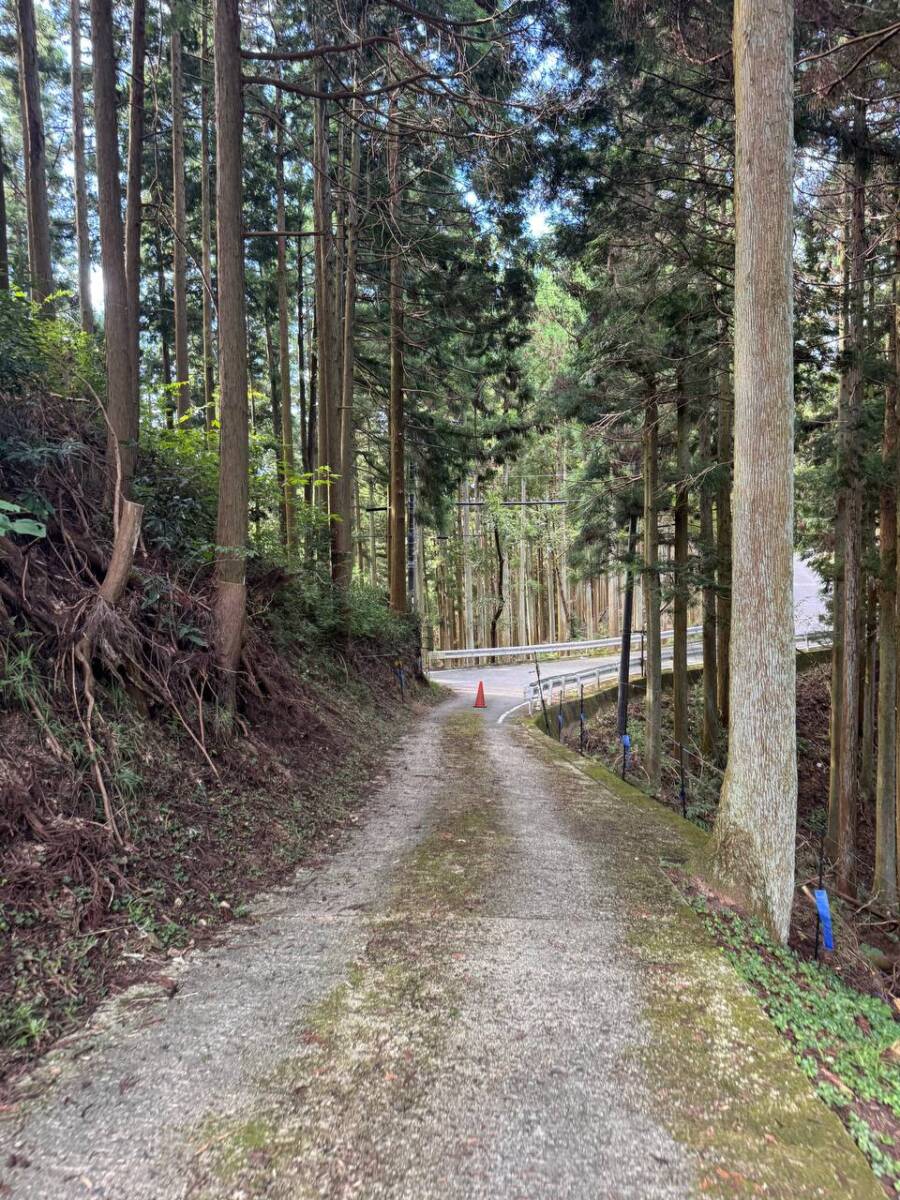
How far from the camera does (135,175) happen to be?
7.41m

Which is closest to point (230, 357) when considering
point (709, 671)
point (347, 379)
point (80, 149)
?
point (347, 379)

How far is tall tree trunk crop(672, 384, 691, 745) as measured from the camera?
10.4 m

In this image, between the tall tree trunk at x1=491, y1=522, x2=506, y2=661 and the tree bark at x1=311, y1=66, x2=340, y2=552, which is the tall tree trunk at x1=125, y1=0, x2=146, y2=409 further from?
the tall tree trunk at x1=491, y1=522, x2=506, y2=661

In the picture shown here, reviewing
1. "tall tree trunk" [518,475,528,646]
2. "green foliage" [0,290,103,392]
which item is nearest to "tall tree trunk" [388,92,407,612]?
"green foliage" [0,290,103,392]

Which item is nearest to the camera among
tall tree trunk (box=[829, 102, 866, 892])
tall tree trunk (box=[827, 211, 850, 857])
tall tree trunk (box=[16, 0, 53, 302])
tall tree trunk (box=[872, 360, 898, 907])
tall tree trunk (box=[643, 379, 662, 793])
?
tall tree trunk (box=[829, 102, 866, 892])

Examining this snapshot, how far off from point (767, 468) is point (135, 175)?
8.12 metres

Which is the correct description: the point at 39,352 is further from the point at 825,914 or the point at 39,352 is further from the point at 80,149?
the point at 80,149

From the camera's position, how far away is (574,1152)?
2.13 m

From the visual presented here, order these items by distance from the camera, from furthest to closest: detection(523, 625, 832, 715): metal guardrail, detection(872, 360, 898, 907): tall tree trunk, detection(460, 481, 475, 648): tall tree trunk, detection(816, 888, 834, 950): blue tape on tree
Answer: detection(460, 481, 475, 648): tall tree trunk < detection(523, 625, 832, 715): metal guardrail < detection(872, 360, 898, 907): tall tree trunk < detection(816, 888, 834, 950): blue tape on tree

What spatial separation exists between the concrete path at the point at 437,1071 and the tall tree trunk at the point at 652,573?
22.3 ft

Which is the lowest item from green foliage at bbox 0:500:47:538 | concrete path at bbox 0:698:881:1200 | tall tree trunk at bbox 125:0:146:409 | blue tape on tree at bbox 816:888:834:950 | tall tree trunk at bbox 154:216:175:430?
blue tape on tree at bbox 816:888:834:950

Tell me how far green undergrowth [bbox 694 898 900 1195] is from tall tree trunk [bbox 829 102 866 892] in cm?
586

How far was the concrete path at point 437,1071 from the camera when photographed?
6.66 feet

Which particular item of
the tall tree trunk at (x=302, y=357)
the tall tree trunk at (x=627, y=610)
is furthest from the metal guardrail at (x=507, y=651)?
the tall tree trunk at (x=302, y=357)
